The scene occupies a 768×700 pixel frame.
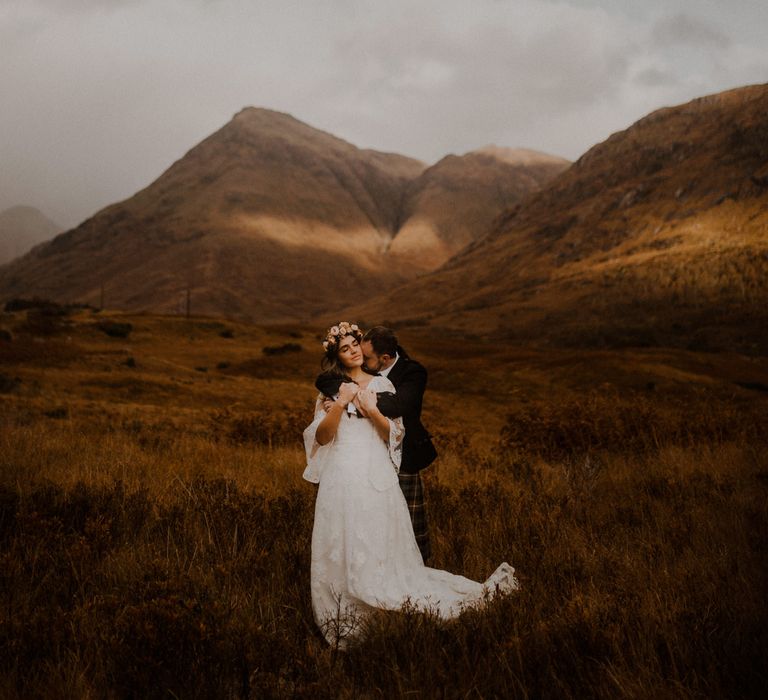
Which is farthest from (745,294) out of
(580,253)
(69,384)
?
(69,384)

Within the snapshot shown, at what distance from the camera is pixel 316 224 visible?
156500 millimetres

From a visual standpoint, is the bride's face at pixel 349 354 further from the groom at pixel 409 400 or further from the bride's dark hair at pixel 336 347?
the groom at pixel 409 400

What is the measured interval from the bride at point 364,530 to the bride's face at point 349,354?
101 millimetres

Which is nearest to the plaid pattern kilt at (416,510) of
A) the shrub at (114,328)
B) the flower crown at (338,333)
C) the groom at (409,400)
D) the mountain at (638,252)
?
the groom at (409,400)

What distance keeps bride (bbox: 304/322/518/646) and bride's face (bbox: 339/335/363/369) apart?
0.33 ft

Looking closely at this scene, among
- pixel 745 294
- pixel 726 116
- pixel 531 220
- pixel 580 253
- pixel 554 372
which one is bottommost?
pixel 554 372

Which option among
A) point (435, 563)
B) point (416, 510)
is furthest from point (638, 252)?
point (416, 510)

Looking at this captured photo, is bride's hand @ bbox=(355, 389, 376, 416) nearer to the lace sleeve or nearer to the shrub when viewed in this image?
the lace sleeve

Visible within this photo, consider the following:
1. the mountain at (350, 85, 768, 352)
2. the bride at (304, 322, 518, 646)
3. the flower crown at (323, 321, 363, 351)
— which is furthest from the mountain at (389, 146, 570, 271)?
the bride at (304, 322, 518, 646)

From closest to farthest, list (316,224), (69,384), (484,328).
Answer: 1. (69,384)
2. (484,328)
3. (316,224)

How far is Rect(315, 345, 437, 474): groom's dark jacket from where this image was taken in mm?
3666

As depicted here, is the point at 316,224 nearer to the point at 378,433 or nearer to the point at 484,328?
the point at 484,328

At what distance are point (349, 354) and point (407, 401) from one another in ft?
1.57

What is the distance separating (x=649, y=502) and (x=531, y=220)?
127 m
